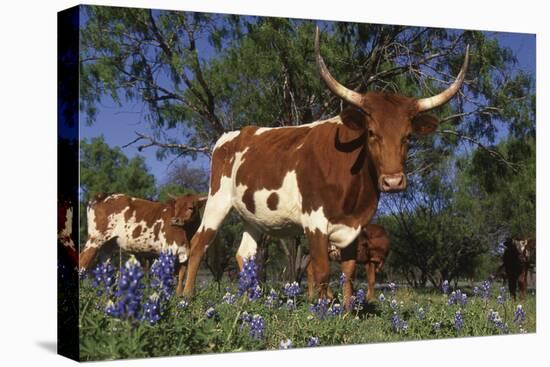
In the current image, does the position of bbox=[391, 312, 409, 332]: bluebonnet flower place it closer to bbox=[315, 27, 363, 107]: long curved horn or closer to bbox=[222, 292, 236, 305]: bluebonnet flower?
bbox=[222, 292, 236, 305]: bluebonnet flower

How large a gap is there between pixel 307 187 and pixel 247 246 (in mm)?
849

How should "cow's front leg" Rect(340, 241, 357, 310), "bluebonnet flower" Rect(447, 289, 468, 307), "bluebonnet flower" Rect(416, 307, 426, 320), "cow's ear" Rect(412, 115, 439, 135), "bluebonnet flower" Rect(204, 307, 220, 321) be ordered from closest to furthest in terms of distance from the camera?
"bluebonnet flower" Rect(204, 307, 220, 321) → "cow's ear" Rect(412, 115, 439, 135) → "cow's front leg" Rect(340, 241, 357, 310) → "bluebonnet flower" Rect(416, 307, 426, 320) → "bluebonnet flower" Rect(447, 289, 468, 307)

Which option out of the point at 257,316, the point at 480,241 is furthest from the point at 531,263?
the point at 257,316

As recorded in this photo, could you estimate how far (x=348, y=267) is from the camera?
463 inches

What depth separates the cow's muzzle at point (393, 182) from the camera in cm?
1114

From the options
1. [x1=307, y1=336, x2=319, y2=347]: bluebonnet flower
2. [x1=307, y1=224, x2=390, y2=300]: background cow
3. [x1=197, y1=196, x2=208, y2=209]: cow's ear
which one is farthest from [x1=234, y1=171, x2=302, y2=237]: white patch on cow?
[x1=307, y1=336, x2=319, y2=347]: bluebonnet flower

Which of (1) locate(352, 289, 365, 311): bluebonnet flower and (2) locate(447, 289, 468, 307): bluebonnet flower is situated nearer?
(1) locate(352, 289, 365, 311): bluebonnet flower

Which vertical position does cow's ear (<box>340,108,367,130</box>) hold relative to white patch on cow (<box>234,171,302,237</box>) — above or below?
above

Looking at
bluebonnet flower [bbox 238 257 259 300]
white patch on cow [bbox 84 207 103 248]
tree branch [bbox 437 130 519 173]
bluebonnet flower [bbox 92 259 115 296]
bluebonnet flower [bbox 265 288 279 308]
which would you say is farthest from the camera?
tree branch [bbox 437 130 519 173]

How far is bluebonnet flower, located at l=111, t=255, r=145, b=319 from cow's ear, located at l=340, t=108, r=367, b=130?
8.63 feet

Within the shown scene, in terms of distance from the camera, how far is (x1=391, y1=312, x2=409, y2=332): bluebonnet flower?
11969 mm

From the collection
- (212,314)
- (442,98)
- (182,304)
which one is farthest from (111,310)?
(442,98)

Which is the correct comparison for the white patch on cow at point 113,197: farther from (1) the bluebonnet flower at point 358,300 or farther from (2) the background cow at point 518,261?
(2) the background cow at point 518,261

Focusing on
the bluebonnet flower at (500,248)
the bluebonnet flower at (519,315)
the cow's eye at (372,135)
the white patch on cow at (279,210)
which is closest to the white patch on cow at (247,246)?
the white patch on cow at (279,210)
